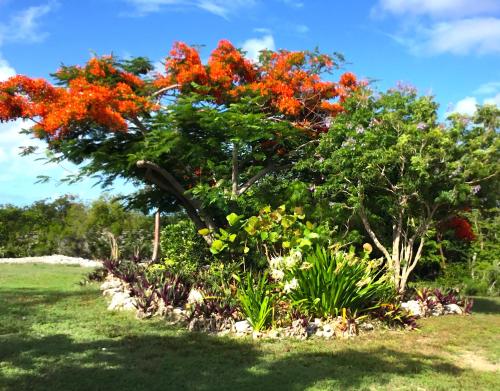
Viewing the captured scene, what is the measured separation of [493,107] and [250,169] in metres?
5.02

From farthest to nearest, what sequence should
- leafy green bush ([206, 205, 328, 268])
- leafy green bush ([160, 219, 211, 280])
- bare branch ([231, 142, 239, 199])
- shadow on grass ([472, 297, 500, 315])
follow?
leafy green bush ([160, 219, 211, 280]) < shadow on grass ([472, 297, 500, 315]) < bare branch ([231, 142, 239, 199]) < leafy green bush ([206, 205, 328, 268])

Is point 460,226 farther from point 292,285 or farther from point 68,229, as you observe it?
point 68,229

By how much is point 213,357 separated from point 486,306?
25.4 feet

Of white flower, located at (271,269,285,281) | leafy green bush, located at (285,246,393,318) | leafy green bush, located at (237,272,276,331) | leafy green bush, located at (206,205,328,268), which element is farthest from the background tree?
Answer: leafy green bush, located at (237,272,276,331)

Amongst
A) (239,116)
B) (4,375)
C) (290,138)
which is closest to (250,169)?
(290,138)

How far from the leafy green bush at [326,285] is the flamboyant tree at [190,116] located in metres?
2.82

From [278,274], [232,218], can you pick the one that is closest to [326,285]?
[278,274]

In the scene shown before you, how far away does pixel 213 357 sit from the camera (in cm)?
595

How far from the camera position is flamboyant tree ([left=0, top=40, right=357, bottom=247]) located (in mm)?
9422

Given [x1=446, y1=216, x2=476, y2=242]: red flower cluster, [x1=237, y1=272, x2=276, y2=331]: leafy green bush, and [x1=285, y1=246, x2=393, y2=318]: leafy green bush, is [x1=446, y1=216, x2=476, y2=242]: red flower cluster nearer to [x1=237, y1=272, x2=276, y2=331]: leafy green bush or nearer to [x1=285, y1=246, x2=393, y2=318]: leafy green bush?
[x1=285, y1=246, x2=393, y2=318]: leafy green bush

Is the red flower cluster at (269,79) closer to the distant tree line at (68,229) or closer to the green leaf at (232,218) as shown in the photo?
the green leaf at (232,218)

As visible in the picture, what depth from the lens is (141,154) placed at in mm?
9805

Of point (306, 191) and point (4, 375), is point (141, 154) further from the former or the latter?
point (4, 375)

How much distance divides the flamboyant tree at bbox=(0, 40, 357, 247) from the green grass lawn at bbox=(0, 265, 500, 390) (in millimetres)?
3243
